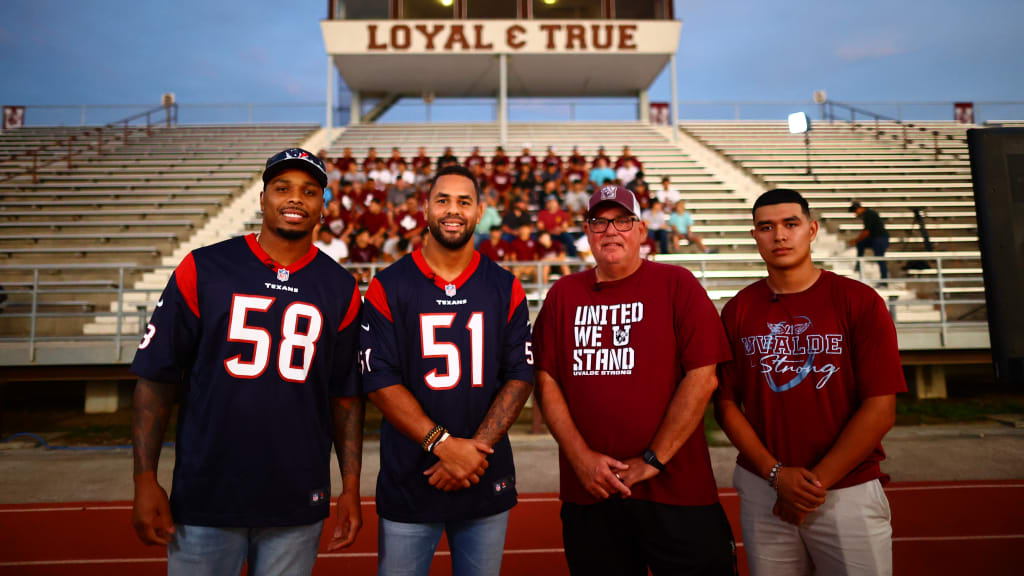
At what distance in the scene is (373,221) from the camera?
9.24 m

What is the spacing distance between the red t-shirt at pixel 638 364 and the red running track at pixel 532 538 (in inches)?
72.6

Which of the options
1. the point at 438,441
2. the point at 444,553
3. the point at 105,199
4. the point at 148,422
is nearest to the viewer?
the point at 148,422

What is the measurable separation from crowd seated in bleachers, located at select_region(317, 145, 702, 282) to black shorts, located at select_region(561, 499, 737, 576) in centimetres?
561

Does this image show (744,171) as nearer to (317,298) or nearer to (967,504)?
(967,504)

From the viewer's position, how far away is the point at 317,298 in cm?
197

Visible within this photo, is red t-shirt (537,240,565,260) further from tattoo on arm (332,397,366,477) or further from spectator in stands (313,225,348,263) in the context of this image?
tattoo on arm (332,397,366,477)

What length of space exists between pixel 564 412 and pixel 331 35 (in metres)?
18.0

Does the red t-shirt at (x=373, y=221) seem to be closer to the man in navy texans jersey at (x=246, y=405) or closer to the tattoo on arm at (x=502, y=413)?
the man in navy texans jersey at (x=246, y=405)

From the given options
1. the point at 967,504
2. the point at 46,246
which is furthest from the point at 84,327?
the point at 967,504

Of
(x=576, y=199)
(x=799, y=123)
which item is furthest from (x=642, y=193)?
(x=799, y=123)

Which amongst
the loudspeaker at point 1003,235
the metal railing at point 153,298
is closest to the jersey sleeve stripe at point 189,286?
the loudspeaker at point 1003,235

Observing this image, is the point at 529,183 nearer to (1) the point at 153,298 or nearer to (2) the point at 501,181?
(2) the point at 501,181

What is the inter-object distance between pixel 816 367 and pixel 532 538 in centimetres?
260

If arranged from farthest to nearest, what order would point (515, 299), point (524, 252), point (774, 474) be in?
point (524, 252) < point (515, 299) < point (774, 474)
